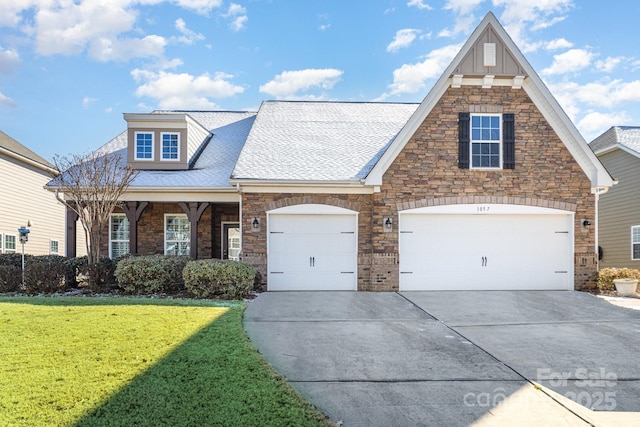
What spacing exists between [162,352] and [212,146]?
1233 cm

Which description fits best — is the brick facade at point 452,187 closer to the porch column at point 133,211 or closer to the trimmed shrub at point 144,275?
the trimmed shrub at point 144,275

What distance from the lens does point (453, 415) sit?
4.67m

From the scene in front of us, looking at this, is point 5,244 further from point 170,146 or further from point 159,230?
point 170,146

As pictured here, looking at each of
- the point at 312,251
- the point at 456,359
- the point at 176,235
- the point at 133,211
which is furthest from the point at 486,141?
the point at 133,211

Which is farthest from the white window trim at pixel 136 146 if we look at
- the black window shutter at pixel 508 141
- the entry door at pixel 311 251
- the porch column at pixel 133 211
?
the black window shutter at pixel 508 141

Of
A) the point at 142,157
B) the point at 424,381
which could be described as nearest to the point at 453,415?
the point at 424,381

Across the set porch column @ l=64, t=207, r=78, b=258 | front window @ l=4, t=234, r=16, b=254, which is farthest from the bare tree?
front window @ l=4, t=234, r=16, b=254

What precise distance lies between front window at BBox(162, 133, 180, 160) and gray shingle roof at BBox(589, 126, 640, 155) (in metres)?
17.1

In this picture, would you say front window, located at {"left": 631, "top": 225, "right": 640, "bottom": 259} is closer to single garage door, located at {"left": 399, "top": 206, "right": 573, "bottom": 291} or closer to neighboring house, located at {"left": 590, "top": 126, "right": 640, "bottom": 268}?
neighboring house, located at {"left": 590, "top": 126, "right": 640, "bottom": 268}

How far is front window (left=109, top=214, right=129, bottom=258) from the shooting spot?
624 inches

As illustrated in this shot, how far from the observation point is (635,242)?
17.8 m

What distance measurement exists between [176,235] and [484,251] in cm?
1003

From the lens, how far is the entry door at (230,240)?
16.5m

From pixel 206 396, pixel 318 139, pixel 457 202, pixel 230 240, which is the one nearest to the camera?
pixel 206 396
